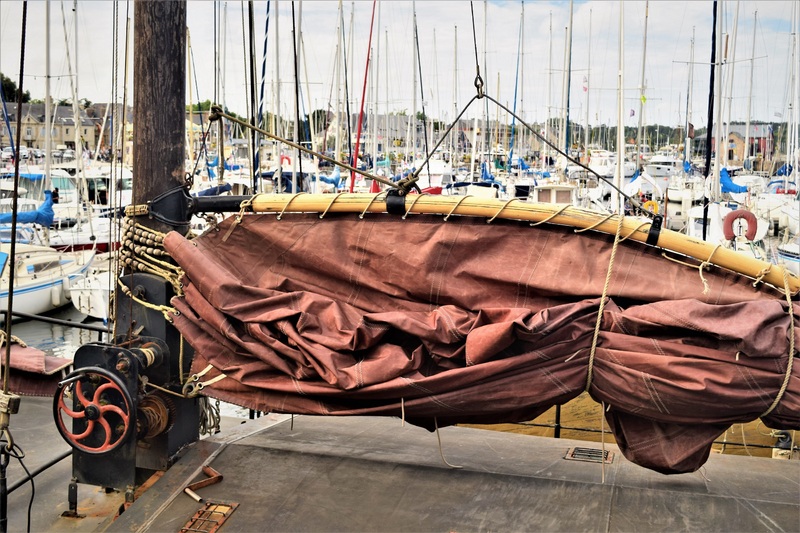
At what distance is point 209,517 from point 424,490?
4.21 ft

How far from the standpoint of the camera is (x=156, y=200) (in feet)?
17.4

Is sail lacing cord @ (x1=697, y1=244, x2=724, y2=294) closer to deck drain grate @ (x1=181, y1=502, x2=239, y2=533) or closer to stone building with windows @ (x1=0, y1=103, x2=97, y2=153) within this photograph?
deck drain grate @ (x1=181, y1=502, x2=239, y2=533)

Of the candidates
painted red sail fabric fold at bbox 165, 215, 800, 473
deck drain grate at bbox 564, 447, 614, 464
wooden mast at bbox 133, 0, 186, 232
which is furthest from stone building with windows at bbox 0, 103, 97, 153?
deck drain grate at bbox 564, 447, 614, 464

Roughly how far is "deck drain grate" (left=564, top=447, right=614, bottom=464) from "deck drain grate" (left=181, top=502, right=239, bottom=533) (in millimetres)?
2322

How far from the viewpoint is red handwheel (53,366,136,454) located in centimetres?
474

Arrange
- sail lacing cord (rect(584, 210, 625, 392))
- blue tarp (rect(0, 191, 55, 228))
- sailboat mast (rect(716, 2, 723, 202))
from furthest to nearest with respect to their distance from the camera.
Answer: blue tarp (rect(0, 191, 55, 228))
sailboat mast (rect(716, 2, 723, 202))
sail lacing cord (rect(584, 210, 625, 392))

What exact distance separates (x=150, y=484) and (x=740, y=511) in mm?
3543

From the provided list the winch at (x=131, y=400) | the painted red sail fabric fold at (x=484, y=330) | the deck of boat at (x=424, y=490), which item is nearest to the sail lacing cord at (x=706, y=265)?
the painted red sail fabric fold at (x=484, y=330)

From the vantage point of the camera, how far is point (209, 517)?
4664 mm

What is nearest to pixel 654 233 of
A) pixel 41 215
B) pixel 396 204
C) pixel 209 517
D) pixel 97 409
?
pixel 396 204

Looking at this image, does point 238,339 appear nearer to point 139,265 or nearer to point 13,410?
point 139,265

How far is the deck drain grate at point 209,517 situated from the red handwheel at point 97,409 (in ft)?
2.03

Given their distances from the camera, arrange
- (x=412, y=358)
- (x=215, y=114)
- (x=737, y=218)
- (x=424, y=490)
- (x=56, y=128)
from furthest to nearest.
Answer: (x=56, y=128) < (x=737, y=218) < (x=215, y=114) < (x=424, y=490) < (x=412, y=358)

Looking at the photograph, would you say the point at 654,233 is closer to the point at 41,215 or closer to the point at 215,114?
the point at 215,114
